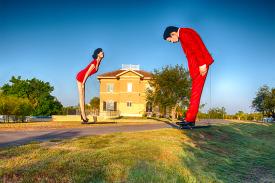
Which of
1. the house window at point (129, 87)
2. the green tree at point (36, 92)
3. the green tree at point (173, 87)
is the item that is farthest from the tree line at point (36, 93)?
the green tree at point (173, 87)

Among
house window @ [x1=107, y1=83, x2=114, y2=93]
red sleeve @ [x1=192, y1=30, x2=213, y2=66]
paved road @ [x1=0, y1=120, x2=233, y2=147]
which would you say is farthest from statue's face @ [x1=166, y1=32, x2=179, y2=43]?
house window @ [x1=107, y1=83, x2=114, y2=93]

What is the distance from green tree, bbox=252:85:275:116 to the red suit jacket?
50.0 metres

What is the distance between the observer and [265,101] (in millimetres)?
60219

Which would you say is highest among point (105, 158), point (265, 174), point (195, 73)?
point (195, 73)

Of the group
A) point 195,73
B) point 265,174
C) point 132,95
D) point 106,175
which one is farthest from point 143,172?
point 132,95

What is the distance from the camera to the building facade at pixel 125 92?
54.6 m

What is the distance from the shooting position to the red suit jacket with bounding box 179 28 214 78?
49.7 ft

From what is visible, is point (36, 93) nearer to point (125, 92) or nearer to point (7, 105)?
point (125, 92)

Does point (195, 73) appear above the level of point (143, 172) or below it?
above

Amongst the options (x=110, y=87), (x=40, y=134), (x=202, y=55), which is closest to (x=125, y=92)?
(x=110, y=87)

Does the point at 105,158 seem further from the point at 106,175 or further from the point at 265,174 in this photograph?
the point at 265,174

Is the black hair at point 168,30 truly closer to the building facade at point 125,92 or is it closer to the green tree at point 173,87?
the green tree at point 173,87

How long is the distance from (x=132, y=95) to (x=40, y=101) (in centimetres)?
1854

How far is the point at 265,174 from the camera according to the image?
8.21 meters
